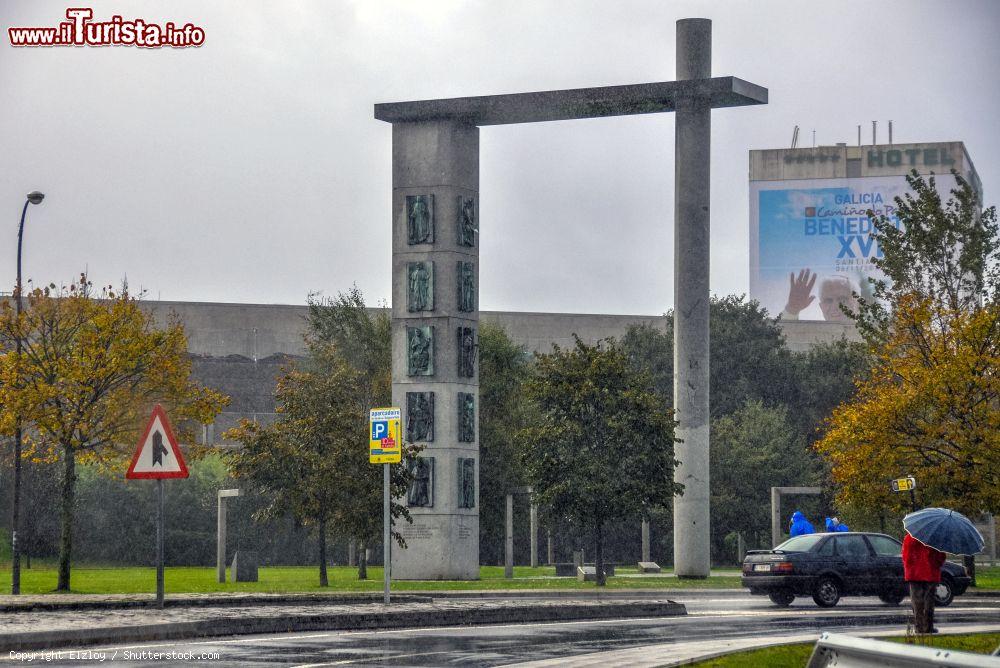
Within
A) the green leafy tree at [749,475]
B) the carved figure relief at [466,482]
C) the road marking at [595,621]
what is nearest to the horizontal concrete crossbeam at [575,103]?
the carved figure relief at [466,482]

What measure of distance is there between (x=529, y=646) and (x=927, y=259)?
1243 inches

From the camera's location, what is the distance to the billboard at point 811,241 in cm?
14212

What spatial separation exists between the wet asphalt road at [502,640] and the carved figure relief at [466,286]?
15.3 metres

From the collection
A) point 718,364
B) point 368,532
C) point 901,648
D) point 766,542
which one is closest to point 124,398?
point 368,532

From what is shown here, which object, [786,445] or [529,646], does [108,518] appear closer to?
[786,445]

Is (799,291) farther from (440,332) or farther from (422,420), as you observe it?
(422,420)

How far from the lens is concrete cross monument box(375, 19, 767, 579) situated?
40.3 meters

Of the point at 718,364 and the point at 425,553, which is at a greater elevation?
the point at 718,364

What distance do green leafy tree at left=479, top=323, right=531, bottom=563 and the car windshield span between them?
95.5 ft

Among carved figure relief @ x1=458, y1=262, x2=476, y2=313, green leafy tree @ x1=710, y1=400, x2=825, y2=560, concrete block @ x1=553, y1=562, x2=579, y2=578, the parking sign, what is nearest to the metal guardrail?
the parking sign

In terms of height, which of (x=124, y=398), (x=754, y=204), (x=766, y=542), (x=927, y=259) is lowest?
(x=766, y=542)

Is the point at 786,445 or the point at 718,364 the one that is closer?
the point at 786,445

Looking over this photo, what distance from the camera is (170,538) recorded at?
207ft

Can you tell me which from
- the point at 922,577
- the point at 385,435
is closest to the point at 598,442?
the point at 385,435
